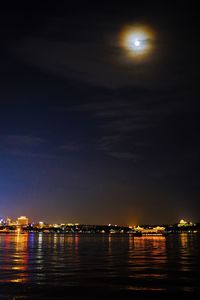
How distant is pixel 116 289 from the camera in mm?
33938

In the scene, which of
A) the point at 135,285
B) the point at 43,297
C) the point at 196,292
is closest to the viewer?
the point at 43,297

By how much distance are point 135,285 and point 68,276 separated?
8484 millimetres

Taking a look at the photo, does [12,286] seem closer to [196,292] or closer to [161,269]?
[196,292]

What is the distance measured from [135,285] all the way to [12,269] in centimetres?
1741

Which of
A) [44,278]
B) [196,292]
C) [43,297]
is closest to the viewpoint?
[43,297]

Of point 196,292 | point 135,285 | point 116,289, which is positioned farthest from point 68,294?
point 196,292

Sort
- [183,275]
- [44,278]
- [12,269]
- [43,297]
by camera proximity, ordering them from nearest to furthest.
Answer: [43,297] < [44,278] < [183,275] < [12,269]

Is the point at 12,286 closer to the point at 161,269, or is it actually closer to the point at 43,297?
the point at 43,297

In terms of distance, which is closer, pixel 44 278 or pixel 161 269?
pixel 44 278

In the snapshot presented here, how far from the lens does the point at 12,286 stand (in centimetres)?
3472

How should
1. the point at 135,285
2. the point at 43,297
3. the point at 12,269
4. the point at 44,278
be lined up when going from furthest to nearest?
the point at 12,269 < the point at 44,278 < the point at 135,285 < the point at 43,297

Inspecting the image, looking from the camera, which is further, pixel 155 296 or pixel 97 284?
pixel 97 284

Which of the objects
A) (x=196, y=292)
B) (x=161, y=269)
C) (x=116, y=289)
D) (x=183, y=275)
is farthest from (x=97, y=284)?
(x=161, y=269)

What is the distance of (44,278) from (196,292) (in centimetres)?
1442
